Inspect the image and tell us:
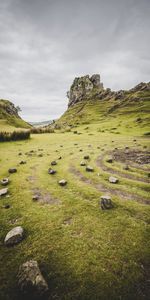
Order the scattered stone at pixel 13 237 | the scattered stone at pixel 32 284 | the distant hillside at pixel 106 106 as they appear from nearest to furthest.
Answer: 1. the scattered stone at pixel 32 284
2. the scattered stone at pixel 13 237
3. the distant hillside at pixel 106 106

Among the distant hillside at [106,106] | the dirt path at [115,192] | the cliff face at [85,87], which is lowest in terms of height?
the dirt path at [115,192]

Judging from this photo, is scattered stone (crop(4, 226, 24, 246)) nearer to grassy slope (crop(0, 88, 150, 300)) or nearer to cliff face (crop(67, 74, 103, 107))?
grassy slope (crop(0, 88, 150, 300))

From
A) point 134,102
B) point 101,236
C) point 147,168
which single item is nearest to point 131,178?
point 147,168

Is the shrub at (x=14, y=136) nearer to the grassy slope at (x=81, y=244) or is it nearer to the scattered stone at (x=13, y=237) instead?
the grassy slope at (x=81, y=244)

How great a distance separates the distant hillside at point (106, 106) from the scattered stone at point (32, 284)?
5506 centimetres

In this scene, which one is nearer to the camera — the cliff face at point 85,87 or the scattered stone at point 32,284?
the scattered stone at point 32,284

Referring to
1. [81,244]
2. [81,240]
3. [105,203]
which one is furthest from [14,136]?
[81,244]

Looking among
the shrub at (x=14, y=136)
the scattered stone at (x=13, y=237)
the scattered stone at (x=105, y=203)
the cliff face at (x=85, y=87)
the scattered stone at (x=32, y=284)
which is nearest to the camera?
the scattered stone at (x=32, y=284)

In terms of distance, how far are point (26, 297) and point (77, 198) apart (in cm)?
431

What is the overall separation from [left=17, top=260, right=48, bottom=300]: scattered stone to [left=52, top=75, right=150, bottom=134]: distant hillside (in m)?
55.1

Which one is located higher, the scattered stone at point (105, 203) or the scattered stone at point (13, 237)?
the scattered stone at point (105, 203)

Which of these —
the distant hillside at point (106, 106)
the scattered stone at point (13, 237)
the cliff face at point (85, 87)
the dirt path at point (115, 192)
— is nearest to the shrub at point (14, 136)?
the dirt path at point (115, 192)

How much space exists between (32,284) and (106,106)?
130 meters

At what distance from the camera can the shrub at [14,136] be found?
28.8 metres
